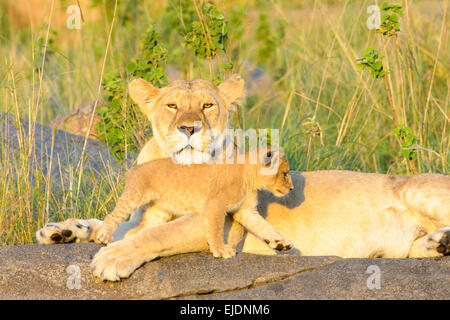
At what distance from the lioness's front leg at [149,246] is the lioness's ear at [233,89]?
0.97 meters

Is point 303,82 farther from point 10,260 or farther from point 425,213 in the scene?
point 10,260

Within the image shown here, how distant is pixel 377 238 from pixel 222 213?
134 centimetres

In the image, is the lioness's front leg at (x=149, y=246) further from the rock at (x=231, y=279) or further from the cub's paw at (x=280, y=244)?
the cub's paw at (x=280, y=244)

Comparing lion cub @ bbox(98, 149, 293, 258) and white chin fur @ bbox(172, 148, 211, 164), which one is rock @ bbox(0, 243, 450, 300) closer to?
lion cub @ bbox(98, 149, 293, 258)

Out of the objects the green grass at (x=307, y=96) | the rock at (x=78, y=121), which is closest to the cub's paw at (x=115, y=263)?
the green grass at (x=307, y=96)

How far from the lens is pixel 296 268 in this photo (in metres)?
4.22

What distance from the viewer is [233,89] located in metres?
5.04

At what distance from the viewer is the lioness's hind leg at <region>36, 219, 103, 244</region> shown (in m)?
4.79

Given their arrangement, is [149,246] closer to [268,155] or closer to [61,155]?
[268,155]

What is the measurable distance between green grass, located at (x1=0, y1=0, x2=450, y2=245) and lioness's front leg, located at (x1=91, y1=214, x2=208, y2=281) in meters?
1.50

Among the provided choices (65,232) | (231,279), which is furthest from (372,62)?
(65,232)

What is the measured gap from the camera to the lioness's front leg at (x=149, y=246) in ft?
13.5

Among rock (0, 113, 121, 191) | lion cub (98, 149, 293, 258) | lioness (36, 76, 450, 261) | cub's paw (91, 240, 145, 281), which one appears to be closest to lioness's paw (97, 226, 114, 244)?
lion cub (98, 149, 293, 258)
